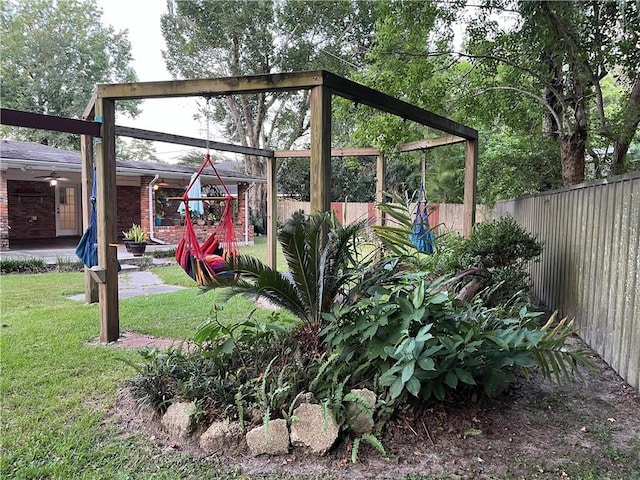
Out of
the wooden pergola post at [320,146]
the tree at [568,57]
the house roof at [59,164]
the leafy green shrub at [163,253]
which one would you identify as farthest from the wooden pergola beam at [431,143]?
the house roof at [59,164]

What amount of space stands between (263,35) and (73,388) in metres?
15.6

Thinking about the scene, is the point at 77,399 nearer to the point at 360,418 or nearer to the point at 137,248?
the point at 360,418

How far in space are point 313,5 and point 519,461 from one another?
1658cm

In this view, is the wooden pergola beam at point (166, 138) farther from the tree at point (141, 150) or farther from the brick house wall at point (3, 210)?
the tree at point (141, 150)

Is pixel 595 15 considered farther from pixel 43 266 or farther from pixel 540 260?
pixel 43 266

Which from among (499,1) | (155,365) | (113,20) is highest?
(113,20)

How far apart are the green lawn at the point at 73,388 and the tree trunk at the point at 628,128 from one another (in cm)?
499

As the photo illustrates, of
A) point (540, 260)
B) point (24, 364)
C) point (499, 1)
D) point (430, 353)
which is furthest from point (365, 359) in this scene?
point (499, 1)

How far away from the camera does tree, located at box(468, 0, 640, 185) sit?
4.93 metres

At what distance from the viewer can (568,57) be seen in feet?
17.4

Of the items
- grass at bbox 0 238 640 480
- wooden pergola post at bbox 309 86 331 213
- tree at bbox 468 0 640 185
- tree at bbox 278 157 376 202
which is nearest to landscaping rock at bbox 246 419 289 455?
grass at bbox 0 238 640 480

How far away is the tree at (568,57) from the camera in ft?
16.2

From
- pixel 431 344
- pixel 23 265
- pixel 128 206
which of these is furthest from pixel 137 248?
pixel 431 344

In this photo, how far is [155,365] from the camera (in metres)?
2.71
